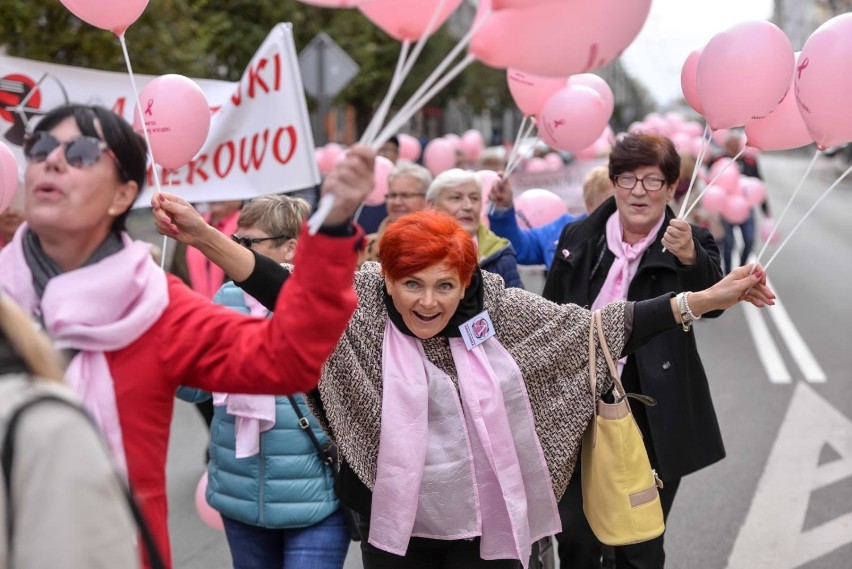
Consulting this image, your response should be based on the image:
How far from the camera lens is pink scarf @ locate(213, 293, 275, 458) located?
3.52 m

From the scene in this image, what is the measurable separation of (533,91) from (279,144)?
4.46 feet

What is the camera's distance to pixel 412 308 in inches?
124

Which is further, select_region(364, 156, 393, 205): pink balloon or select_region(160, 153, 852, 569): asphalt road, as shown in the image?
select_region(364, 156, 393, 205): pink balloon

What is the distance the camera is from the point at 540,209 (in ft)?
22.6

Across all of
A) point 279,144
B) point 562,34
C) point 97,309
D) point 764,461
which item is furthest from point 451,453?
point 764,461


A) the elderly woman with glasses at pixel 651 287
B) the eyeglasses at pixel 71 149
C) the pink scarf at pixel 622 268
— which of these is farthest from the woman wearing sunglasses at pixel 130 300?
the pink scarf at pixel 622 268

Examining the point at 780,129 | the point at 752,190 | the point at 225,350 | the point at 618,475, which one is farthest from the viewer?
the point at 752,190

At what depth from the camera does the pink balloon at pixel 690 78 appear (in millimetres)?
4406

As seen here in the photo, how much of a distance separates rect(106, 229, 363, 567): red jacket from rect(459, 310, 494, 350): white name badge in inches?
43.8

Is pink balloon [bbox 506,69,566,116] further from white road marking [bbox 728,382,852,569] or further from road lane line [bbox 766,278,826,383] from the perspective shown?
road lane line [bbox 766,278,826,383]

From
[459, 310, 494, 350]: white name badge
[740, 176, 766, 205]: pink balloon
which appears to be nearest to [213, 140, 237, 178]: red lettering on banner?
[459, 310, 494, 350]: white name badge

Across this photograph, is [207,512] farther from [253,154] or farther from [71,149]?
[71,149]

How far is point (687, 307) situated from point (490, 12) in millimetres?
1209

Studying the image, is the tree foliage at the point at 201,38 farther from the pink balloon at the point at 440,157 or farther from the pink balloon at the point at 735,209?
the pink balloon at the point at 735,209
